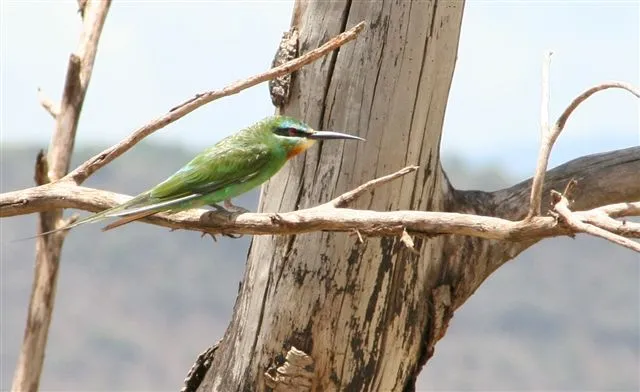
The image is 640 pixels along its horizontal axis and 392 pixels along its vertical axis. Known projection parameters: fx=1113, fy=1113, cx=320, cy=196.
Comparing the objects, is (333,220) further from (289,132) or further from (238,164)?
(238,164)

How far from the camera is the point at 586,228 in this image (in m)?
2.11

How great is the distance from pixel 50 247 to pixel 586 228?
2044mm

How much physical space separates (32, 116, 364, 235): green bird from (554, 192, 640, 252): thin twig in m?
0.78

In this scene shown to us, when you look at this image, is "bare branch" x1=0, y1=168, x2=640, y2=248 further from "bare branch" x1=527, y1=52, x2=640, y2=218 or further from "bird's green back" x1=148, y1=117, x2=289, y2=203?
"bird's green back" x1=148, y1=117, x2=289, y2=203

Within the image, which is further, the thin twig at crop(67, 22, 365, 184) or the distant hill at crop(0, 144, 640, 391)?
the distant hill at crop(0, 144, 640, 391)

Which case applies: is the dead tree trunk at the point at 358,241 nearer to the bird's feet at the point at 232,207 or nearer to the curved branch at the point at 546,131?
the bird's feet at the point at 232,207

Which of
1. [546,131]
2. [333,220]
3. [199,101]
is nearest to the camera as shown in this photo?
[546,131]

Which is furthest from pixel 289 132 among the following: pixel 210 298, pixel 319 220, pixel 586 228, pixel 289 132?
pixel 210 298

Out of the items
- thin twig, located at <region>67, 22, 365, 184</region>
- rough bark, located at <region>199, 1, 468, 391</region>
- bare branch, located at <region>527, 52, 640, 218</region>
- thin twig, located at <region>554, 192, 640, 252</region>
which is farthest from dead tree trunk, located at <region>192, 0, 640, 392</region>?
thin twig, located at <region>554, 192, 640, 252</region>

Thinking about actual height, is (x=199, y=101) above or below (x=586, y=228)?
above

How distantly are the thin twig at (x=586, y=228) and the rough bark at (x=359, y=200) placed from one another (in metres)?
0.80

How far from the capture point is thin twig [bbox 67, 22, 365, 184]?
8.45 ft

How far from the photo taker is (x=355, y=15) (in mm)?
2932

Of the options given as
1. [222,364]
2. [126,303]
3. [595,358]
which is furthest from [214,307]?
[222,364]
